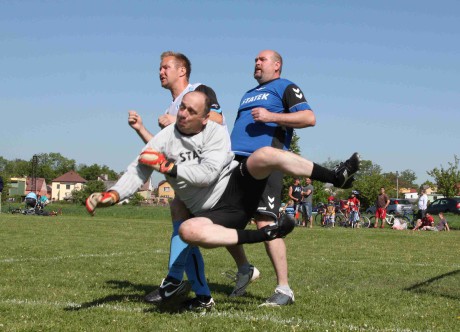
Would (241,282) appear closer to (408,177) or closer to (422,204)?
(422,204)

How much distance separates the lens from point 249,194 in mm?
4957

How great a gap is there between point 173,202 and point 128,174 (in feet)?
3.14

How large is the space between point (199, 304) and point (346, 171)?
1.65m

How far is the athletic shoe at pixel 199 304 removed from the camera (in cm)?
512

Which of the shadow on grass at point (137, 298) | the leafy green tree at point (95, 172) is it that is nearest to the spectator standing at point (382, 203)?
the shadow on grass at point (137, 298)

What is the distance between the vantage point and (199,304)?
5.14 metres

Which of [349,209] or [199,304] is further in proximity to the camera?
[349,209]

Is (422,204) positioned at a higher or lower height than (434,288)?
higher

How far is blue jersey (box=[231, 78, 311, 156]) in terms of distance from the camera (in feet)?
18.8

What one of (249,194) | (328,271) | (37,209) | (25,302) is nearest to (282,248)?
(249,194)

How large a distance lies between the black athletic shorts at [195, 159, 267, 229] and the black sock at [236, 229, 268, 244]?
156 millimetres

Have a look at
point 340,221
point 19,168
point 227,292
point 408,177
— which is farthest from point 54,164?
point 227,292

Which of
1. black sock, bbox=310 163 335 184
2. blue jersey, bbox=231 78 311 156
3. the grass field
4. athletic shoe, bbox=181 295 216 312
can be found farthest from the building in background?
black sock, bbox=310 163 335 184

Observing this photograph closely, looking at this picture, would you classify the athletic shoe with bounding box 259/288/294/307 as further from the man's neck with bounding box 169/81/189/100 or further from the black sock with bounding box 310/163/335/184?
the man's neck with bounding box 169/81/189/100
